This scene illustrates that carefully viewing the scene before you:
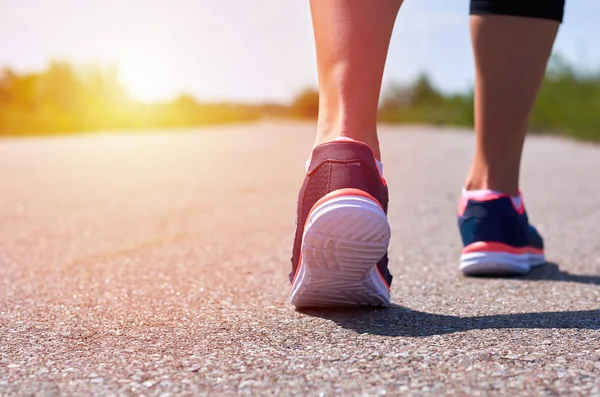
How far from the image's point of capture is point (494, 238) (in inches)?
53.8

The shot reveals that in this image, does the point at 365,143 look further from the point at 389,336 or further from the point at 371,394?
the point at 371,394

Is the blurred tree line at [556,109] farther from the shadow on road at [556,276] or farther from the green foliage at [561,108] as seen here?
the shadow on road at [556,276]

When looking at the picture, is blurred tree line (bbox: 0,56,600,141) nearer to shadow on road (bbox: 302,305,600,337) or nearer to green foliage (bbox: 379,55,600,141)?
green foliage (bbox: 379,55,600,141)

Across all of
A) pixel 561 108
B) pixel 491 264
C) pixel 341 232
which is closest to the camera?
pixel 341 232

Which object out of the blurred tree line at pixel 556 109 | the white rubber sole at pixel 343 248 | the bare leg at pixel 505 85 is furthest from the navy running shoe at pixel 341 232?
the blurred tree line at pixel 556 109

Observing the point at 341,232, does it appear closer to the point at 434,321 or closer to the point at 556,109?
the point at 434,321

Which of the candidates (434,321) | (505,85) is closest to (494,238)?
(505,85)

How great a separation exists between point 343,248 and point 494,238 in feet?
1.89

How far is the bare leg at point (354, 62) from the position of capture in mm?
983

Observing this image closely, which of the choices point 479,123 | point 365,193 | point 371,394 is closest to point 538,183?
point 479,123

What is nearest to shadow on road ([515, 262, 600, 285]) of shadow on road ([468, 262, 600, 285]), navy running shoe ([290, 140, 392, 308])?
shadow on road ([468, 262, 600, 285])

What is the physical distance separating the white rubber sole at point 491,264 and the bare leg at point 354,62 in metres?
0.46

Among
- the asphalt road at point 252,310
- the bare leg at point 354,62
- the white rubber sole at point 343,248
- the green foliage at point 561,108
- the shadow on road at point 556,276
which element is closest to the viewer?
the asphalt road at point 252,310

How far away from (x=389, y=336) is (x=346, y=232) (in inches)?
5.8
